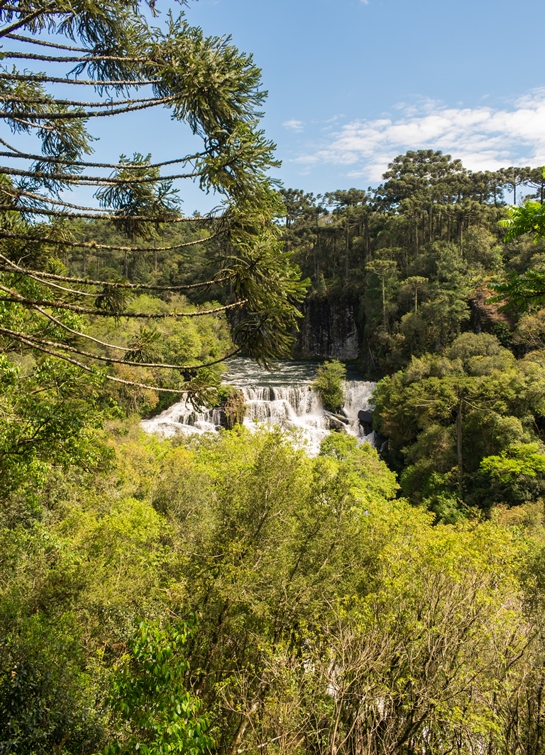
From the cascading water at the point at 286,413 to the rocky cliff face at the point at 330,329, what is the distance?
16.8m

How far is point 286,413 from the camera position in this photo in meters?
29.7

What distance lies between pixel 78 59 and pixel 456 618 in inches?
316

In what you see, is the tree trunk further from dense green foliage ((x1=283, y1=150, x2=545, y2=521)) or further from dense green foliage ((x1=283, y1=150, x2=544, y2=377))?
dense green foliage ((x1=283, y1=150, x2=544, y2=377))

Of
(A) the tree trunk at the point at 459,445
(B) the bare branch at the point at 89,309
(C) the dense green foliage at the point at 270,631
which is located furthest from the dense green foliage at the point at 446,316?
(C) the dense green foliage at the point at 270,631

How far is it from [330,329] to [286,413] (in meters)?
23.9

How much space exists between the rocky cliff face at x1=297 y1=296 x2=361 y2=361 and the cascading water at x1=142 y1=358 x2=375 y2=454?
1677cm

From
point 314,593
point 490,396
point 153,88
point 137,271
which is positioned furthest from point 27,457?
point 137,271

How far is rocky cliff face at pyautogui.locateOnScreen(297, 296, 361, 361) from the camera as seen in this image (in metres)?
50.2

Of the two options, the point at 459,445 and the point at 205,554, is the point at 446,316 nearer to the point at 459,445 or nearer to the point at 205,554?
the point at 459,445

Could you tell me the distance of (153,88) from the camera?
5.17 metres

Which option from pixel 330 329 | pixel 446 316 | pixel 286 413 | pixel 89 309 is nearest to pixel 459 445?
pixel 286 413

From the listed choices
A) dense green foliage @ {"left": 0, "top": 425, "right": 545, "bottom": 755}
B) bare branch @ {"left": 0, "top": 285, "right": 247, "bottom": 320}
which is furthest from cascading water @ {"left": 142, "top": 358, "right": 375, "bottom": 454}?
bare branch @ {"left": 0, "top": 285, "right": 247, "bottom": 320}

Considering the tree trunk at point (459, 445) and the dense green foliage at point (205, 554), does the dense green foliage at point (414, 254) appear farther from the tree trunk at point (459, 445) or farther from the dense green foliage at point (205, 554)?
the dense green foliage at point (205, 554)

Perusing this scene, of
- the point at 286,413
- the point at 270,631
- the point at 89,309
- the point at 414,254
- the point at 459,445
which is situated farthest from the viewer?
the point at 414,254
